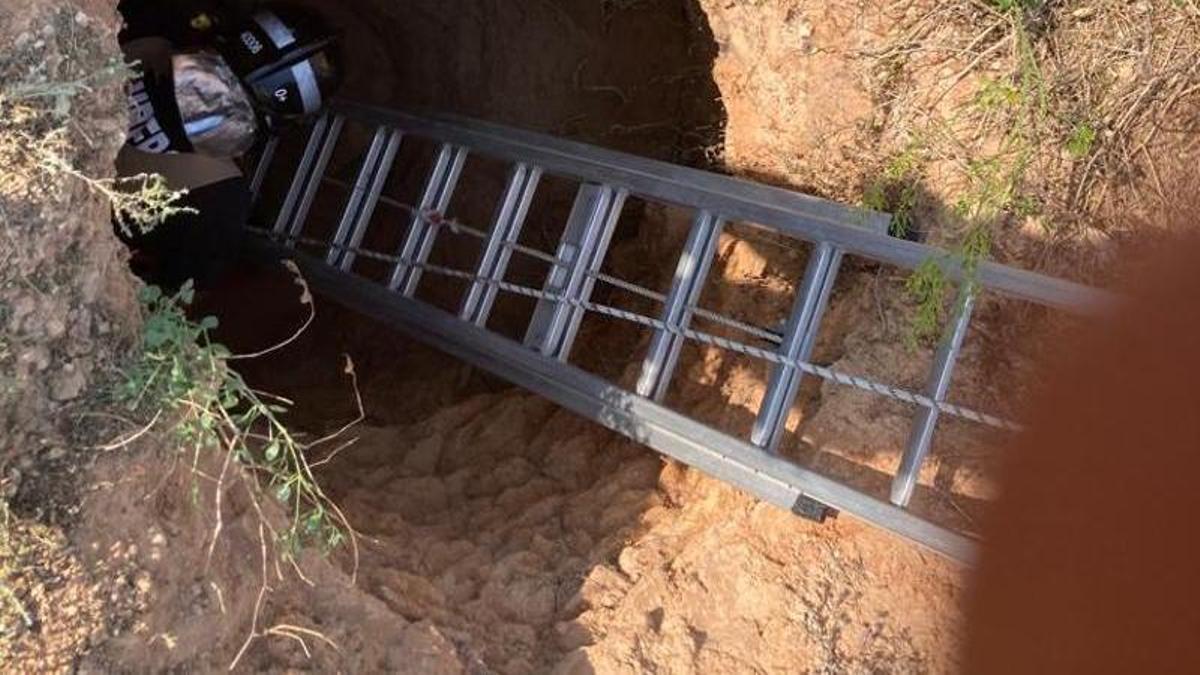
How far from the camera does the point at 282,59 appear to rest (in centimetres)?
387

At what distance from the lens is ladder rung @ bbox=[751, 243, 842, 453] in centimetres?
296

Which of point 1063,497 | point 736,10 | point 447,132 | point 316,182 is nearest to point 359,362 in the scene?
point 316,182

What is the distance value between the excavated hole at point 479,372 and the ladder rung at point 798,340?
0.52 meters

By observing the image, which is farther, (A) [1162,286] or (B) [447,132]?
(B) [447,132]

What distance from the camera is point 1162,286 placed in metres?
2.82

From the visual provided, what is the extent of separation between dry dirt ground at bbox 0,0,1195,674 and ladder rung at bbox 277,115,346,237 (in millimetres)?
643

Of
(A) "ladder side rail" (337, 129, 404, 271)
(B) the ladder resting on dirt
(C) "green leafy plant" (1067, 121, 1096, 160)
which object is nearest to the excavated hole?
(B) the ladder resting on dirt

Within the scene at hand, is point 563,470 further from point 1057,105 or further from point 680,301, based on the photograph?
point 1057,105

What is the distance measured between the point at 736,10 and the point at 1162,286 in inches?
56.3

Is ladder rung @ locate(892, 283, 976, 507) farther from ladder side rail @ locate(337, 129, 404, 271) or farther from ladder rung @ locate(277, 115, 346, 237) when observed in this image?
ladder rung @ locate(277, 115, 346, 237)

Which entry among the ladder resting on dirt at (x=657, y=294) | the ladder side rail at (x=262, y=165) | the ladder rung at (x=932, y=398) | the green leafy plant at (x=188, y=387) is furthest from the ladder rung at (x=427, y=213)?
the ladder rung at (x=932, y=398)

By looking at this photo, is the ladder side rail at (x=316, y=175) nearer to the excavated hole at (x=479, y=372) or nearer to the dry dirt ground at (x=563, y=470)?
the excavated hole at (x=479, y=372)

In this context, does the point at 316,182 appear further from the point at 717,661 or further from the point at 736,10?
the point at 717,661

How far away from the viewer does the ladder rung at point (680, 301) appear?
3.17m
